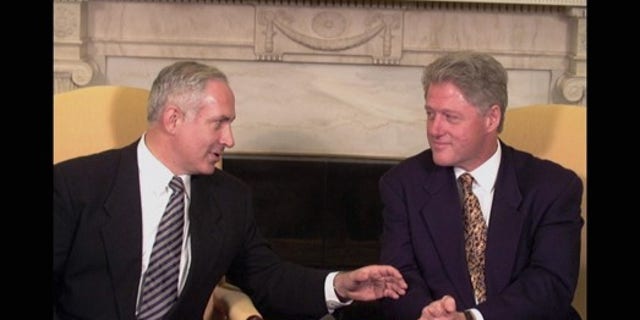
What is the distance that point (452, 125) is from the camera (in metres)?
→ 2.71

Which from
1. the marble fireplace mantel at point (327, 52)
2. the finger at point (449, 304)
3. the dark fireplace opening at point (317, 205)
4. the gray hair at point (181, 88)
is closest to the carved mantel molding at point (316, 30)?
the marble fireplace mantel at point (327, 52)

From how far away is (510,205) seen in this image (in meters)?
2.69

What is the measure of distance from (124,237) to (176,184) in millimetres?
199

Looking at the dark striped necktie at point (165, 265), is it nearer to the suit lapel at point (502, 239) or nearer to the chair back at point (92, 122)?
the chair back at point (92, 122)

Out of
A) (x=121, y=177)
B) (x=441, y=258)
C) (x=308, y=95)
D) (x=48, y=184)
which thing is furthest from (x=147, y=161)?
(x=308, y=95)

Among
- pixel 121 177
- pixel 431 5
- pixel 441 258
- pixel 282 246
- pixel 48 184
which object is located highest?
pixel 431 5

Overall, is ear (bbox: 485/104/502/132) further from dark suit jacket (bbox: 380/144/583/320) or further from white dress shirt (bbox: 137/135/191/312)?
white dress shirt (bbox: 137/135/191/312)

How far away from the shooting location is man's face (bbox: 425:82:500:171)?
270 cm

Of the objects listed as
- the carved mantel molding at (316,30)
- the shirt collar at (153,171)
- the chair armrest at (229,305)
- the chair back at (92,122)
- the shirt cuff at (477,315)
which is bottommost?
the chair armrest at (229,305)

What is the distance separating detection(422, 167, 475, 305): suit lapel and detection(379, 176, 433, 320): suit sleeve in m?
0.07

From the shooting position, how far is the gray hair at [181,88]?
258 cm

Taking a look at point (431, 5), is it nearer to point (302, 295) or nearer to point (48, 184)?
point (302, 295)

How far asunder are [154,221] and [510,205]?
90cm

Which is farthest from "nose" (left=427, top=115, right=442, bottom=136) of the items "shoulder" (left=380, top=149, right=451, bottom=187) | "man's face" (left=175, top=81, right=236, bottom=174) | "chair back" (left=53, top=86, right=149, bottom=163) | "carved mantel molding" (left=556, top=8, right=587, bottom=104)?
"carved mantel molding" (left=556, top=8, right=587, bottom=104)
